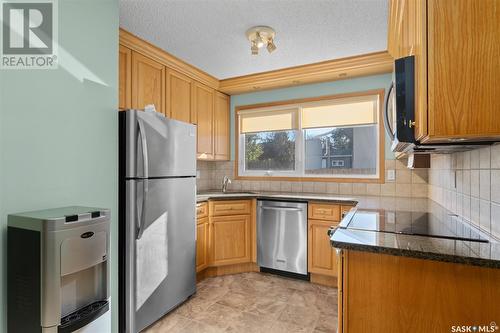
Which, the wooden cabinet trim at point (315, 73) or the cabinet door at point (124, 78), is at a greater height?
the wooden cabinet trim at point (315, 73)

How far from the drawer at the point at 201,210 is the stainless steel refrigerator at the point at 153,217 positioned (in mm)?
376

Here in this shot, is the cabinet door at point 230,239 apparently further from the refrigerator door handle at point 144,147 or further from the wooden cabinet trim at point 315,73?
the wooden cabinet trim at point 315,73

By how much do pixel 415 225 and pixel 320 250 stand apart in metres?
1.54

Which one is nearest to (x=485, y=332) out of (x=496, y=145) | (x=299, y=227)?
(x=496, y=145)

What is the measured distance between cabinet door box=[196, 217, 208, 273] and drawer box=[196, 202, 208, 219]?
0.15 feet

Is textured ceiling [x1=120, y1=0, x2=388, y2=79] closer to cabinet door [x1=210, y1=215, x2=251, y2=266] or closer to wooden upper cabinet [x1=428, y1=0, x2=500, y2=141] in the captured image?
wooden upper cabinet [x1=428, y1=0, x2=500, y2=141]

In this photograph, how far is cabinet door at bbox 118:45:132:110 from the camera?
7.72 ft

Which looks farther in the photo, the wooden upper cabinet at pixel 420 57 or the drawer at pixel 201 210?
the drawer at pixel 201 210

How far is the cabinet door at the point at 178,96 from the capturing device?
114 inches

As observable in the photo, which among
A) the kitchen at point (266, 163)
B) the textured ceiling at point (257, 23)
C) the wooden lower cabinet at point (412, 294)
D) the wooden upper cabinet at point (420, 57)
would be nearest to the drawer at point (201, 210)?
the kitchen at point (266, 163)

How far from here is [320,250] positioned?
2852 millimetres

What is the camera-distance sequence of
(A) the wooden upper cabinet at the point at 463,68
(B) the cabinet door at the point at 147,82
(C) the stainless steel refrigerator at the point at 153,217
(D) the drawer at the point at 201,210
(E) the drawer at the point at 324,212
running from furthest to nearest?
(D) the drawer at the point at 201,210 → (E) the drawer at the point at 324,212 → (B) the cabinet door at the point at 147,82 → (C) the stainless steel refrigerator at the point at 153,217 → (A) the wooden upper cabinet at the point at 463,68
